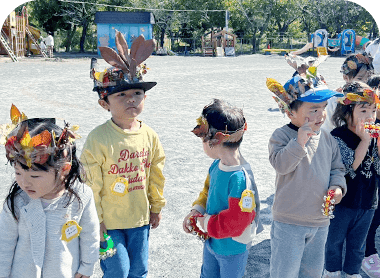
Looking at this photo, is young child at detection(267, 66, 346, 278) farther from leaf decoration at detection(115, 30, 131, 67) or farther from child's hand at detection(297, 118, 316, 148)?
leaf decoration at detection(115, 30, 131, 67)

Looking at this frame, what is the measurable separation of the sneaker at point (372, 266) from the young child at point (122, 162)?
173 cm

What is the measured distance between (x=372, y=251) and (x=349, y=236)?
0.51 m

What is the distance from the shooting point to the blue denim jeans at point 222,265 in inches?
90.7

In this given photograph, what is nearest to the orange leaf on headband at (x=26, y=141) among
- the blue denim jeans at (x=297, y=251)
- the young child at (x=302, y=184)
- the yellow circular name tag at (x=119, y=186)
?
the yellow circular name tag at (x=119, y=186)

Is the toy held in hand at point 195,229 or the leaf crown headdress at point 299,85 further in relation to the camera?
the leaf crown headdress at point 299,85

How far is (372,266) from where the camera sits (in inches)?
126

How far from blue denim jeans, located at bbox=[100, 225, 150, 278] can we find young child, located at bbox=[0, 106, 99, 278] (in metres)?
0.38

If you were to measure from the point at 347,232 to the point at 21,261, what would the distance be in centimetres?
218

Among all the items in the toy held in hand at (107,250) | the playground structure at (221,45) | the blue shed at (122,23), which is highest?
the blue shed at (122,23)

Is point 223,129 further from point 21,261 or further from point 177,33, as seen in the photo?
point 177,33

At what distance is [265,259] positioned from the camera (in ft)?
11.1

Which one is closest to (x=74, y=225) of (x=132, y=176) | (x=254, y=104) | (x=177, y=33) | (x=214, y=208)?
(x=132, y=176)

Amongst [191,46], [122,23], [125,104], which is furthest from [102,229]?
[191,46]

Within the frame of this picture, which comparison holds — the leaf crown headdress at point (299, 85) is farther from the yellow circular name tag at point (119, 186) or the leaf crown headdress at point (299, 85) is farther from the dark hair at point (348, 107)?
the yellow circular name tag at point (119, 186)
